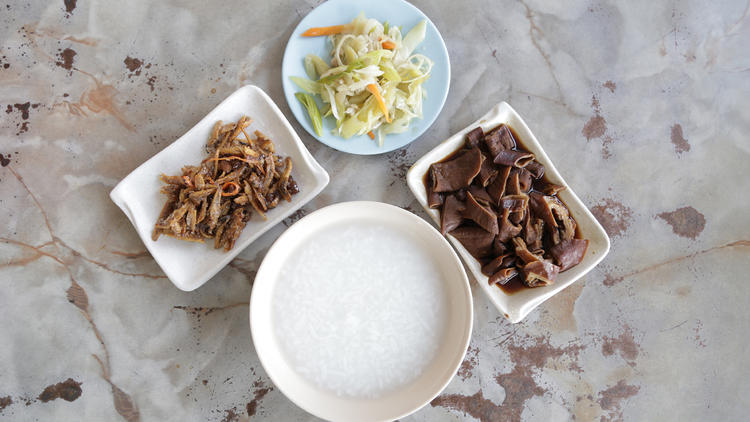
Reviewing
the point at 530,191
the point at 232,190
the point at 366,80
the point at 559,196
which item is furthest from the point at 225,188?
the point at 559,196

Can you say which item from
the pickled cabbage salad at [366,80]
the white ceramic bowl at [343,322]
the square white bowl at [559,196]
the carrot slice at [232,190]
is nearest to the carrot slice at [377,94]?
the pickled cabbage salad at [366,80]

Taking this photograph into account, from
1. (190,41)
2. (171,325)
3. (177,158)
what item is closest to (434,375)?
(171,325)

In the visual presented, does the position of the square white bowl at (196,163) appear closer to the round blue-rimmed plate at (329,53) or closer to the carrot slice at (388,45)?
the round blue-rimmed plate at (329,53)

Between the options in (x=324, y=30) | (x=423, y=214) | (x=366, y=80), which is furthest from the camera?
(x=423, y=214)

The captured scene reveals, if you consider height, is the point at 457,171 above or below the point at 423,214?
above

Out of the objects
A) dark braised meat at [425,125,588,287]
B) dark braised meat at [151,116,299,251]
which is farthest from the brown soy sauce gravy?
dark braised meat at [151,116,299,251]

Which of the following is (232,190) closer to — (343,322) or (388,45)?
(343,322)

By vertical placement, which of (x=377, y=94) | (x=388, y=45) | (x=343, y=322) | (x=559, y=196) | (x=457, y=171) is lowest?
(x=343, y=322)

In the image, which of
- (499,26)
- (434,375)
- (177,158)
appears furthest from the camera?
(499,26)

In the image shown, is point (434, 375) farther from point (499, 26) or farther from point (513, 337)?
point (499, 26)
